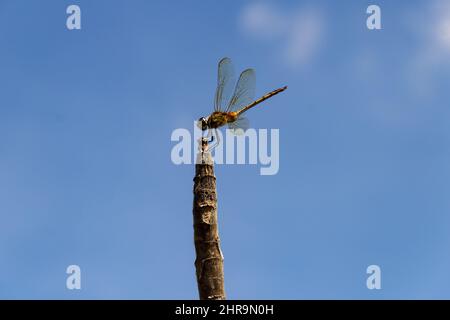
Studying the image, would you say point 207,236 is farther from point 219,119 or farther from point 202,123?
point 219,119

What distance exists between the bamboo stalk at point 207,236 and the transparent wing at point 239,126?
2.45 metres

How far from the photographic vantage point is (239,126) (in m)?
14.6

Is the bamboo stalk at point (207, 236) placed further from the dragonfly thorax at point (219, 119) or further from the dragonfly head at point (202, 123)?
the dragonfly thorax at point (219, 119)

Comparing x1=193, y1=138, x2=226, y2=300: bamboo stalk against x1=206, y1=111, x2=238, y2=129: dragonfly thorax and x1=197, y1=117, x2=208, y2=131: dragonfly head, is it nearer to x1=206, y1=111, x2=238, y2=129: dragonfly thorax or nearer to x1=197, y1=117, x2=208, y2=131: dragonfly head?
x1=197, y1=117, x2=208, y2=131: dragonfly head

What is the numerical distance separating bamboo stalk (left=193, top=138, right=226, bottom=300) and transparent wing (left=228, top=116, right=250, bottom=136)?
2.45 meters

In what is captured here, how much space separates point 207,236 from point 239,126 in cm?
382

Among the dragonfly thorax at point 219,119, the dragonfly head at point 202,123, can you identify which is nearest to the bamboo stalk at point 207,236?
the dragonfly head at point 202,123

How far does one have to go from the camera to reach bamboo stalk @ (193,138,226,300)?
11.2 meters

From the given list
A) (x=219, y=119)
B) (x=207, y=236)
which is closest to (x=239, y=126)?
(x=219, y=119)

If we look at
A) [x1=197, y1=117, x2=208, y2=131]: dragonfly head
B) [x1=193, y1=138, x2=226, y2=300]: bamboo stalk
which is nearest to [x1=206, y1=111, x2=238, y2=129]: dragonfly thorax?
[x1=197, y1=117, x2=208, y2=131]: dragonfly head
